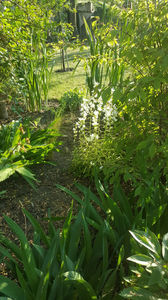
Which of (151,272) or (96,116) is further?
A: (96,116)

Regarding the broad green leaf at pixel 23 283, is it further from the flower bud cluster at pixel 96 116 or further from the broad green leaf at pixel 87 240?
the flower bud cluster at pixel 96 116

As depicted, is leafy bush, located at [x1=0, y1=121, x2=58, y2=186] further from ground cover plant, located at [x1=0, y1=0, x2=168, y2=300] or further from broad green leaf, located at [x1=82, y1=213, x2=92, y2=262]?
broad green leaf, located at [x1=82, y1=213, x2=92, y2=262]

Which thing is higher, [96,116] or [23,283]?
[96,116]

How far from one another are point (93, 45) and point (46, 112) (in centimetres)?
135

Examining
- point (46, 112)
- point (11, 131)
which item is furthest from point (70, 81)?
point (11, 131)

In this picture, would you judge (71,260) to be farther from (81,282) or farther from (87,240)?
(81,282)

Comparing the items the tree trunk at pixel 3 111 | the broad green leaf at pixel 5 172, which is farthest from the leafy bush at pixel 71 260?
the tree trunk at pixel 3 111

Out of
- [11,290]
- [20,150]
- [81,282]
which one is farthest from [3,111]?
[81,282]

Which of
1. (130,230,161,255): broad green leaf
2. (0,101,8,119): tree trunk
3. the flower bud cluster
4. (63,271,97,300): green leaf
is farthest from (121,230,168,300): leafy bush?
(0,101,8,119): tree trunk

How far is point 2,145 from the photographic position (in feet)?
8.63

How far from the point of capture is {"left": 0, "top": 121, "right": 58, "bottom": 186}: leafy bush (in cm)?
227

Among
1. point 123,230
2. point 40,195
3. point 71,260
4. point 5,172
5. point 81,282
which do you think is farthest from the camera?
point 40,195

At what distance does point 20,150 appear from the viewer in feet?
8.17

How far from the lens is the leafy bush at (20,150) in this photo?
2266 millimetres
